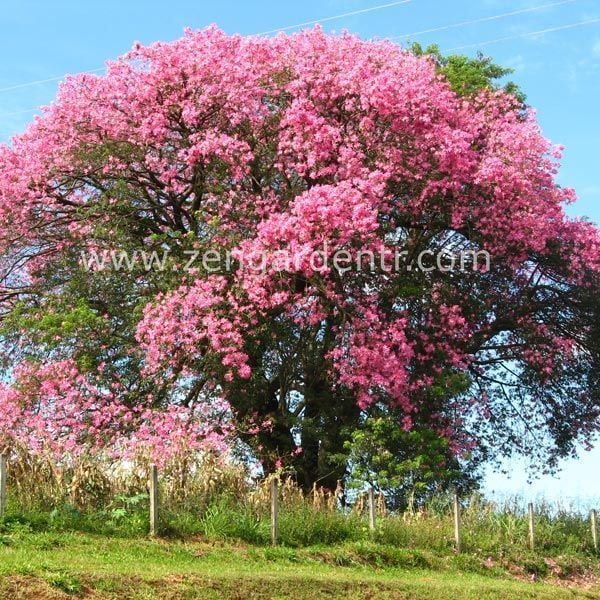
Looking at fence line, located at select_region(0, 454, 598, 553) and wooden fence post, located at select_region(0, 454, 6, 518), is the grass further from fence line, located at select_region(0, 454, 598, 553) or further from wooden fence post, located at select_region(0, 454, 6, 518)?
wooden fence post, located at select_region(0, 454, 6, 518)

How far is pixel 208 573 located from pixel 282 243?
8935mm

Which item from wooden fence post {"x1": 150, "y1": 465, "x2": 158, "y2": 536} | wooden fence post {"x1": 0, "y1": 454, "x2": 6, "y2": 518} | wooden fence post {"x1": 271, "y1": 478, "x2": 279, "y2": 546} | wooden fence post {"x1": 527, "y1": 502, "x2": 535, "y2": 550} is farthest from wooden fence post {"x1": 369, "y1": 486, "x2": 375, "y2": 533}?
wooden fence post {"x1": 0, "y1": 454, "x2": 6, "y2": 518}

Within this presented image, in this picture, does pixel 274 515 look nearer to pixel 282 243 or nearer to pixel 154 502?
pixel 154 502

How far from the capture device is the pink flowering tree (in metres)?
19.2

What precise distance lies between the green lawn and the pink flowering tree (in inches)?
180

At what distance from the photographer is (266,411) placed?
69.1 feet

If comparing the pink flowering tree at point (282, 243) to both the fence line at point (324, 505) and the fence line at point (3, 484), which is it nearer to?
the fence line at point (324, 505)

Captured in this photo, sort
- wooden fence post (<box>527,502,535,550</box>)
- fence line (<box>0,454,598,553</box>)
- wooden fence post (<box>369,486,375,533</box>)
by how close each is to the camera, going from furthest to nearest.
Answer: wooden fence post (<box>527,502,535,550</box>) → wooden fence post (<box>369,486,375,533</box>) → fence line (<box>0,454,598,553</box>)

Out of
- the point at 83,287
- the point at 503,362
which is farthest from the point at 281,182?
the point at 503,362

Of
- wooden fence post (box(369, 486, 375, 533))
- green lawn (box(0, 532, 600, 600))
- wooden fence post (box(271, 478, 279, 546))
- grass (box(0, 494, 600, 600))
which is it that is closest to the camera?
green lawn (box(0, 532, 600, 600))

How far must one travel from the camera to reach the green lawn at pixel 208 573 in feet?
33.2

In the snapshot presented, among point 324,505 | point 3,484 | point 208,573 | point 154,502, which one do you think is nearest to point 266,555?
point 154,502

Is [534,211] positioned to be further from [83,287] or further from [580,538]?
[83,287]

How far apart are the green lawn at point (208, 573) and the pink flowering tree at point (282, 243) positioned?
4583mm
